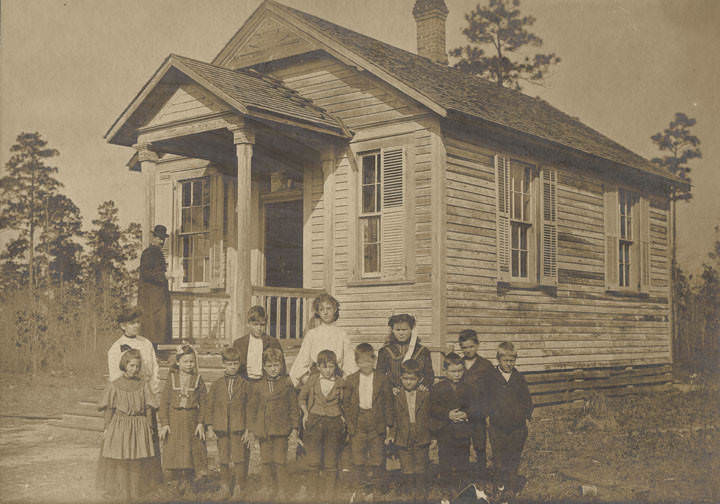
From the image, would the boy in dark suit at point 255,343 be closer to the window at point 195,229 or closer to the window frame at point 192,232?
the window frame at point 192,232

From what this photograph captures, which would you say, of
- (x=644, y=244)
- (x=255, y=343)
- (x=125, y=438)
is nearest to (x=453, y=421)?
(x=255, y=343)

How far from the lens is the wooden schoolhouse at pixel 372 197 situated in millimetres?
11578

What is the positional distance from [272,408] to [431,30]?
40.0 feet

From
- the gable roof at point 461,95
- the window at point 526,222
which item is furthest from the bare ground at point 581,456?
the gable roof at point 461,95

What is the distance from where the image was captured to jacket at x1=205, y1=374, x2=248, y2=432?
7305 mm

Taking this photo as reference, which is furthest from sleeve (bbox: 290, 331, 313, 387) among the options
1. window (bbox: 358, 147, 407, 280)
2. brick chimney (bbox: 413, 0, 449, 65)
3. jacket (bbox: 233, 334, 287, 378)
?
brick chimney (bbox: 413, 0, 449, 65)

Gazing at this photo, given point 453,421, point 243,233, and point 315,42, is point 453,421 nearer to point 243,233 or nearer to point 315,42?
point 243,233

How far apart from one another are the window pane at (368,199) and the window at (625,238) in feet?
20.7

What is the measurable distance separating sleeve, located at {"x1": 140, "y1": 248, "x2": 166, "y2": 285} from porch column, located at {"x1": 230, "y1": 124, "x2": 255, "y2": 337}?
122cm

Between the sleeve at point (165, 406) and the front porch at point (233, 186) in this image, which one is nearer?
the sleeve at point (165, 406)

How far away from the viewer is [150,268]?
36.1ft

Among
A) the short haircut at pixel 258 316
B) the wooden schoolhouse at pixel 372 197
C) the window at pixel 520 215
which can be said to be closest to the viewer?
the short haircut at pixel 258 316

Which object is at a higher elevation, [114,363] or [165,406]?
[114,363]

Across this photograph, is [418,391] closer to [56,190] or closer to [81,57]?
[81,57]
